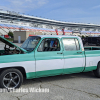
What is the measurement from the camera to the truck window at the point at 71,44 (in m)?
4.98

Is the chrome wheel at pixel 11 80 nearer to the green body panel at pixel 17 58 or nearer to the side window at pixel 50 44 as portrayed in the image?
the green body panel at pixel 17 58

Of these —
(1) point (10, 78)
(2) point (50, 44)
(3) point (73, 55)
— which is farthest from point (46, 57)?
(1) point (10, 78)

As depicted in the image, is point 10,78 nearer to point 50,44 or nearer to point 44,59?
point 44,59

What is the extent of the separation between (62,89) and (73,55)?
133 centimetres

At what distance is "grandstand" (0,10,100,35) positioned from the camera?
8925cm

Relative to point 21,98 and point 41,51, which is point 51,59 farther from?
point 21,98

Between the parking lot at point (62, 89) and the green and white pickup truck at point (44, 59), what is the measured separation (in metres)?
0.38

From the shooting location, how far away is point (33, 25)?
114000 millimetres

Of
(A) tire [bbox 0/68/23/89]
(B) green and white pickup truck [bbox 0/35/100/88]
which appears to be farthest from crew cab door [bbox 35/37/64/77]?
(A) tire [bbox 0/68/23/89]

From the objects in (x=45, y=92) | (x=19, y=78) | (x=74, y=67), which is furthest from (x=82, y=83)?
(x=19, y=78)

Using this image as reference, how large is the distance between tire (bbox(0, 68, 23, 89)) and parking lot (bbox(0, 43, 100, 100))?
0.29 meters

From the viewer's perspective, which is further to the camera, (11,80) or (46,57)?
(46,57)

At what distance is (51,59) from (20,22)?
4154 inches

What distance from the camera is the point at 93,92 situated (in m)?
4.12
